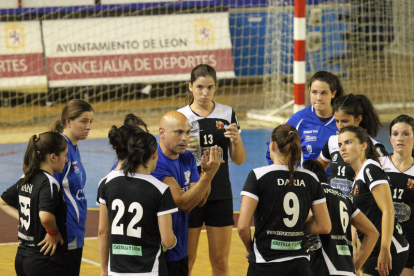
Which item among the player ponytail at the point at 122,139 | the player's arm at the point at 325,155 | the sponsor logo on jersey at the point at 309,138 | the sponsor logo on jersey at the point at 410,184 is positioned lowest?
the sponsor logo on jersey at the point at 410,184

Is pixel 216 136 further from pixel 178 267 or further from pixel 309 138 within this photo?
pixel 178 267

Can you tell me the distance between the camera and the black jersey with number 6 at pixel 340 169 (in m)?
4.74

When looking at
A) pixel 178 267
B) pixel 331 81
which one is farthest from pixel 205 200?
pixel 331 81

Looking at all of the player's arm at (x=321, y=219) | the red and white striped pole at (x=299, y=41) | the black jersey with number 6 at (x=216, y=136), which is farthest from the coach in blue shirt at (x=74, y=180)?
the red and white striped pole at (x=299, y=41)

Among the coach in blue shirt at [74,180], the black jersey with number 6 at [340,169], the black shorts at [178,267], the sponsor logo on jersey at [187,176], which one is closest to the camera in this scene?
the black shorts at [178,267]

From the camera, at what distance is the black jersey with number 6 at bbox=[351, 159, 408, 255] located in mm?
4273

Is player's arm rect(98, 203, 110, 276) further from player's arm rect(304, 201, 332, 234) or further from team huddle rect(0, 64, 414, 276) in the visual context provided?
player's arm rect(304, 201, 332, 234)

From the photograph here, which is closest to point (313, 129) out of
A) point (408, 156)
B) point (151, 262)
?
point (408, 156)

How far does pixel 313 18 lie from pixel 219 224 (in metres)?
10.5

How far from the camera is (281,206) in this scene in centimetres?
374

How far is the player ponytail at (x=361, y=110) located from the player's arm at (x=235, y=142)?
787 mm

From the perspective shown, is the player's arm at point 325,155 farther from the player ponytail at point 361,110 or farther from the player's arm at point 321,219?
the player's arm at point 321,219

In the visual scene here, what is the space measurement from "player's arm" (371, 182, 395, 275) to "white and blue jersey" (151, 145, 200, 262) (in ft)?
4.08

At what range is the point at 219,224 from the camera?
5078 mm
